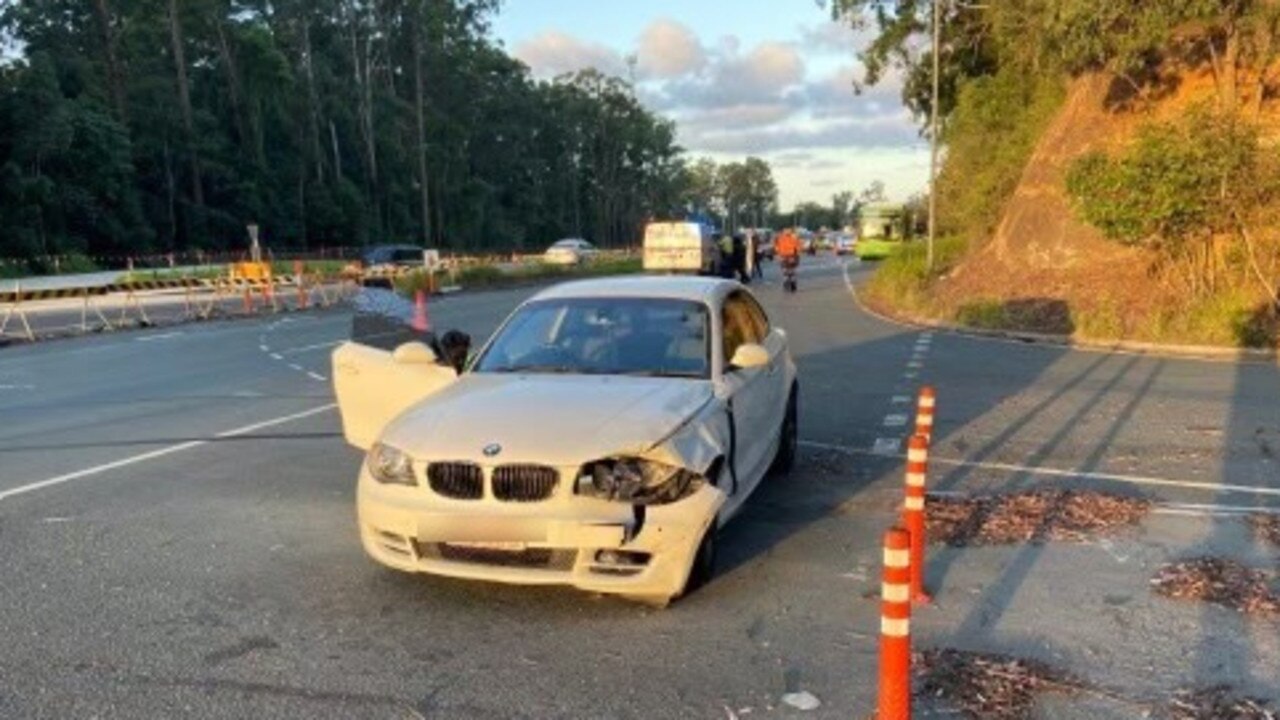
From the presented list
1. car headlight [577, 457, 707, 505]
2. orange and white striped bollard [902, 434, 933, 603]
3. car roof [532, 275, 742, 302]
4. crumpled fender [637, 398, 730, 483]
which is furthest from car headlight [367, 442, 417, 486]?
orange and white striped bollard [902, 434, 933, 603]

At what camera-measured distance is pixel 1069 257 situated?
25.0 m

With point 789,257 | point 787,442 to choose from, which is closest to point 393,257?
point 789,257

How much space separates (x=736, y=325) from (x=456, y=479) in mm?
2683

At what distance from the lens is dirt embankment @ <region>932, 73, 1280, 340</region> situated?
21062 millimetres

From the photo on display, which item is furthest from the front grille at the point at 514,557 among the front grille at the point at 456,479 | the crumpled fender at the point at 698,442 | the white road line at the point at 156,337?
the white road line at the point at 156,337

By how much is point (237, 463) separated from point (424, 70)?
78851 mm

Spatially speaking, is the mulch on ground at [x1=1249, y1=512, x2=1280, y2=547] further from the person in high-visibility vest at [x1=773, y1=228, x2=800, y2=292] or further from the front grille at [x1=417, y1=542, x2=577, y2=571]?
the person in high-visibility vest at [x1=773, y1=228, x2=800, y2=292]

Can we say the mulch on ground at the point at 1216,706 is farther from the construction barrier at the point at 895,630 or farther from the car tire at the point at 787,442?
the car tire at the point at 787,442

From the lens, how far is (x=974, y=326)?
22453mm

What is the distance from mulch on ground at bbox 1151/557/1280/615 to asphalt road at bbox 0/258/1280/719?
0.15m

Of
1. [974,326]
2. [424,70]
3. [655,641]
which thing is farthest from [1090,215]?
[424,70]

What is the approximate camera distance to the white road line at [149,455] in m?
8.30

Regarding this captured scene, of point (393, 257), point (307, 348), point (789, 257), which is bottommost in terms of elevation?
point (307, 348)

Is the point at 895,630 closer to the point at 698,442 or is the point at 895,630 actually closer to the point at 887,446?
the point at 698,442
